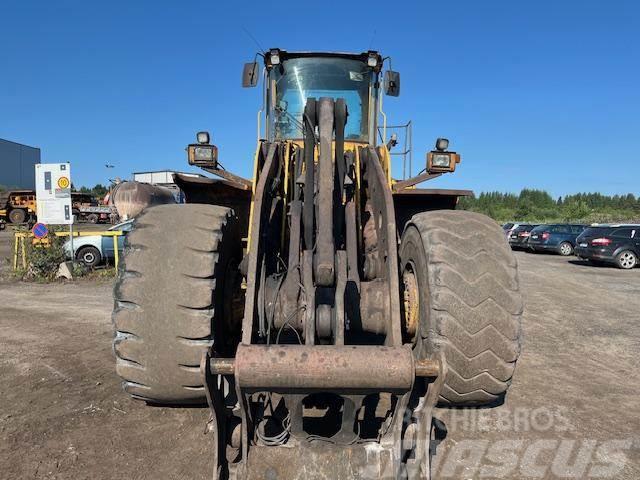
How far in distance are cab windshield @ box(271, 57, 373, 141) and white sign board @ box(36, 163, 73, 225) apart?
31.0 feet

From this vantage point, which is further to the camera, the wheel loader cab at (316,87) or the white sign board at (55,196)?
the white sign board at (55,196)

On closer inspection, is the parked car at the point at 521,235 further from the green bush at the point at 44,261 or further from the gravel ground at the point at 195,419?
the green bush at the point at 44,261

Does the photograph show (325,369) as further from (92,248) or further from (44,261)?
(92,248)

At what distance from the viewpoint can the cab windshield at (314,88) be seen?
5.55 metres

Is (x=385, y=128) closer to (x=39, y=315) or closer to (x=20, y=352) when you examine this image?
(x=20, y=352)

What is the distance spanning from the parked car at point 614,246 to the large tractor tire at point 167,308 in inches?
764

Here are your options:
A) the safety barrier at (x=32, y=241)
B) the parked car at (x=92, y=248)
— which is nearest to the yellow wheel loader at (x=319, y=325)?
the safety barrier at (x=32, y=241)

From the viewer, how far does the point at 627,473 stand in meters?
3.35

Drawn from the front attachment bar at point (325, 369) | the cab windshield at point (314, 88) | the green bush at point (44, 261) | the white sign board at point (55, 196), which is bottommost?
the green bush at point (44, 261)

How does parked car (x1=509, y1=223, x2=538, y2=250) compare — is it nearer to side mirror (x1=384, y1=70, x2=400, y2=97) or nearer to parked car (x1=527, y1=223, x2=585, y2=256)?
parked car (x1=527, y1=223, x2=585, y2=256)

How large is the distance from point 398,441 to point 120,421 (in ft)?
7.99

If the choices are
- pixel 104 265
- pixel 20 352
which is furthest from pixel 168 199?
pixel 20 352

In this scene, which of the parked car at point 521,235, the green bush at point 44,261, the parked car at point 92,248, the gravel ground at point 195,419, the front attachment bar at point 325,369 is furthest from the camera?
the parked car at point 521,235

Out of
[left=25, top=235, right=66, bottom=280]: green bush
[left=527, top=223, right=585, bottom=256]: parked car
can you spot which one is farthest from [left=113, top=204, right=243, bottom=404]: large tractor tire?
[left=527, top=223, right=585, bottom=256]: parked car
